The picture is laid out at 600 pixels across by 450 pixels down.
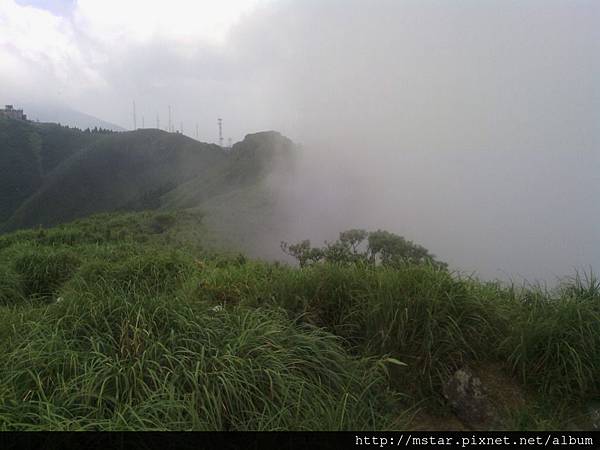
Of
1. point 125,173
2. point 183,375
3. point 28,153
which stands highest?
point 28,153

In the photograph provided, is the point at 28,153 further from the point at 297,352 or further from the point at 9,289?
the point at 297,352

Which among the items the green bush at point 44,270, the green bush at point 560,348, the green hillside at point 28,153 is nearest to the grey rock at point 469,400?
the green bush at point 560,348

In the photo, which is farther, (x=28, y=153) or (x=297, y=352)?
(x=28, y=153)

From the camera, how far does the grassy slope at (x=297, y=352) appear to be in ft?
7.48

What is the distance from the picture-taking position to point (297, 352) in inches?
109

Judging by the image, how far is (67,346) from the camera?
107 inches

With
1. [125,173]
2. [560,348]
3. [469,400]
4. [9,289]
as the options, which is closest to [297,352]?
[469,400]

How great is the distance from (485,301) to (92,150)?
92.0 m

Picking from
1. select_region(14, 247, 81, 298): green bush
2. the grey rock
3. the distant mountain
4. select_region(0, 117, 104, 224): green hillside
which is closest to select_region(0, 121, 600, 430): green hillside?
the grey rock

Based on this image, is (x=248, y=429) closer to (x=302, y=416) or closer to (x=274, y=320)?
(x=302, y=416)

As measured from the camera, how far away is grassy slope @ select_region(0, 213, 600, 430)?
2281mm

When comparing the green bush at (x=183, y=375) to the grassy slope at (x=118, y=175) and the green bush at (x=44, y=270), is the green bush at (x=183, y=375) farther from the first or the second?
the grassy slope at (x=118, y=175)

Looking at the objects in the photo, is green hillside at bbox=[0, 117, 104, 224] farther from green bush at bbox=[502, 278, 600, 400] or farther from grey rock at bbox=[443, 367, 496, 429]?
green bush at bbox=[502, 278, 600, 400]
